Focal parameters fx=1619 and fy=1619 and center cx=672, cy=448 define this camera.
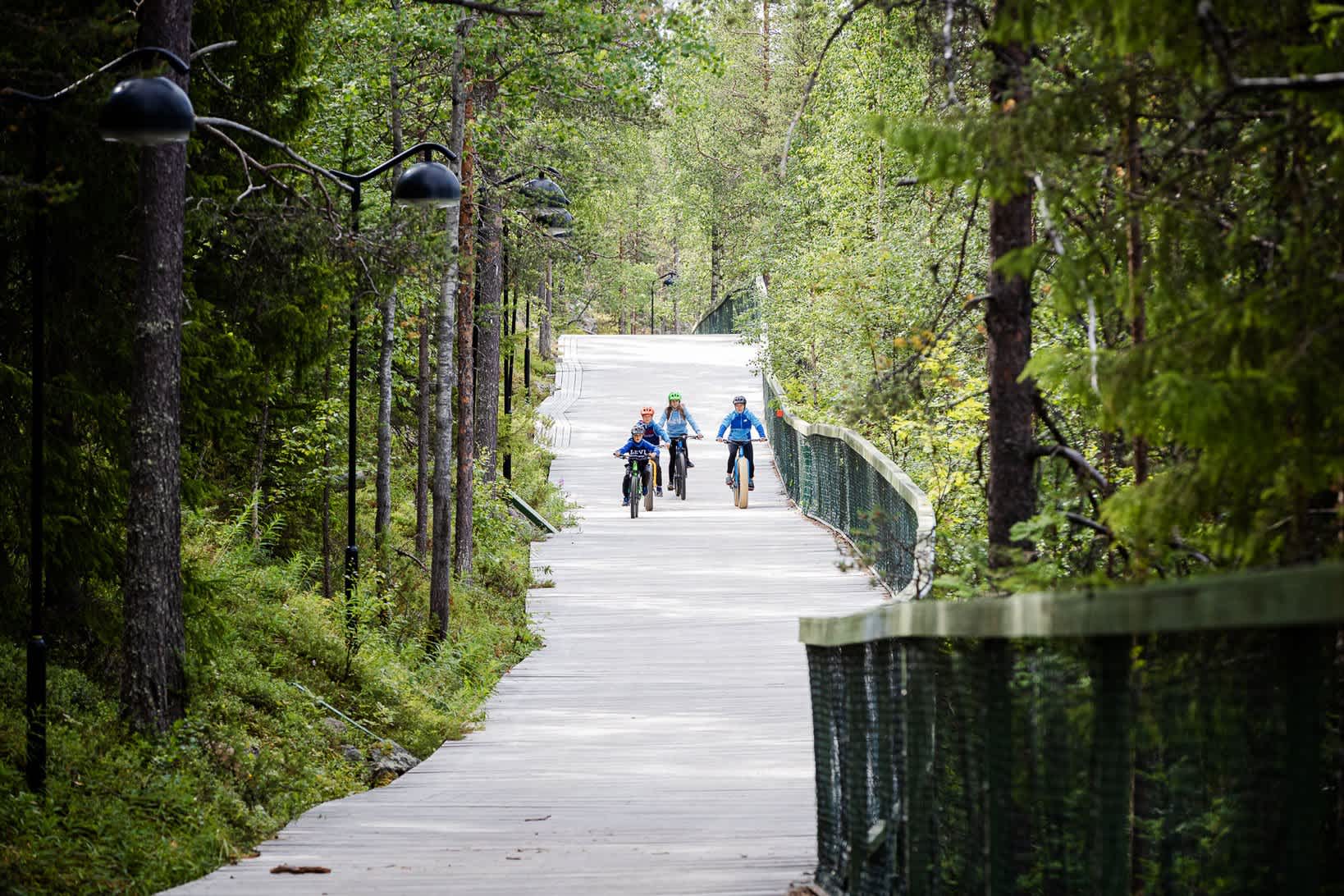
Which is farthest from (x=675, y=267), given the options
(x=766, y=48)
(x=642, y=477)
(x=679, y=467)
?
(x=642, y=477)

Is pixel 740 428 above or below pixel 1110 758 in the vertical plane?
above

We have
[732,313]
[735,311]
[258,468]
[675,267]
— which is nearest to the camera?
[258,468]

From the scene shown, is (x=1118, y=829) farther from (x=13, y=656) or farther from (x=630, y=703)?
(x=630, y=703)

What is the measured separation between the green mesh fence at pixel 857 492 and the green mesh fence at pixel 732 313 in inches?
527

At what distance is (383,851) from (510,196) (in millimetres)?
12260

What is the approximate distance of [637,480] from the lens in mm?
24188

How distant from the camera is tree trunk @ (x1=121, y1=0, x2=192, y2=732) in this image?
30.5 feet

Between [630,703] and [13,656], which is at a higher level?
[13,656]

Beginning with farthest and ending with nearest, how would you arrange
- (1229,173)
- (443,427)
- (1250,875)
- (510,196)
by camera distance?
1. (510,196)
2. (443,427)
3. (1229,173)
4. (1250,875)

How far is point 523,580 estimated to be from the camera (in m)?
19.4

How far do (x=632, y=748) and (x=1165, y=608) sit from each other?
28.5 feet

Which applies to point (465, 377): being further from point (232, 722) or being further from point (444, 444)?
point (232, 722)

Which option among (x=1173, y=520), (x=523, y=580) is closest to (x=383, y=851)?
(x=1173, y=520)

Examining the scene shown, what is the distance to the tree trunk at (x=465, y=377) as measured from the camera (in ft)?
57.0
